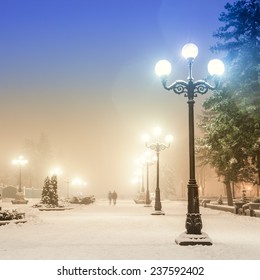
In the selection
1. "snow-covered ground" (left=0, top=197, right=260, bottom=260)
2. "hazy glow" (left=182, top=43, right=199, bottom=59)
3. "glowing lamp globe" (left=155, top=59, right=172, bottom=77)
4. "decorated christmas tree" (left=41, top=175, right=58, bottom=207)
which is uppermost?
"hazy glow" (left=182, top=43, right=199, bottom=59)

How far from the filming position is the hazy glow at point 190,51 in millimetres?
15367

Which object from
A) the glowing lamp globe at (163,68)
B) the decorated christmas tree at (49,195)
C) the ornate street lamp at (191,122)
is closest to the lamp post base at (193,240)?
the ornate street lamp at (191,122)

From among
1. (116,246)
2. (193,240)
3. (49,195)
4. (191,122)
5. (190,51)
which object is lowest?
(116,246)

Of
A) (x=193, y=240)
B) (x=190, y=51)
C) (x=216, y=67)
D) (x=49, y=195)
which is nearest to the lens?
(x=193, y=240)

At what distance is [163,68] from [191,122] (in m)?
1.92

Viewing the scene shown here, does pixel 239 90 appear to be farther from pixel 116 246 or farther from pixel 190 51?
pixel 116 246

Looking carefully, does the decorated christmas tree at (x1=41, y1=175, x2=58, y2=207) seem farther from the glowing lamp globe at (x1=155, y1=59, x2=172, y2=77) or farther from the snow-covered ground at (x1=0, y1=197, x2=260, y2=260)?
the glowing lamp globe at (x1=155, y1=59, x2=172, y2=77)

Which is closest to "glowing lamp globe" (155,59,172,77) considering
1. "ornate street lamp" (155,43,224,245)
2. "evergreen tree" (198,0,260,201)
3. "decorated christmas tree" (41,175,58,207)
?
"ornate street lamp" (155,43,224,245)

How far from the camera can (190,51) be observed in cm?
1537

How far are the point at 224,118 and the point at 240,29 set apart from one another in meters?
5.71

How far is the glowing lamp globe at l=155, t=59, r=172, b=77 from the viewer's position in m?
15.9

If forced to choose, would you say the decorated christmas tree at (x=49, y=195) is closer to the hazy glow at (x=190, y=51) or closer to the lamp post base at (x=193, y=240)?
the hazy glow at (x=190, y=51)

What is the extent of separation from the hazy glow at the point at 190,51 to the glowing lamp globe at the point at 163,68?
70 cm

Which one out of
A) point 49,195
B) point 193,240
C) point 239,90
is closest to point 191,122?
point 193,240
